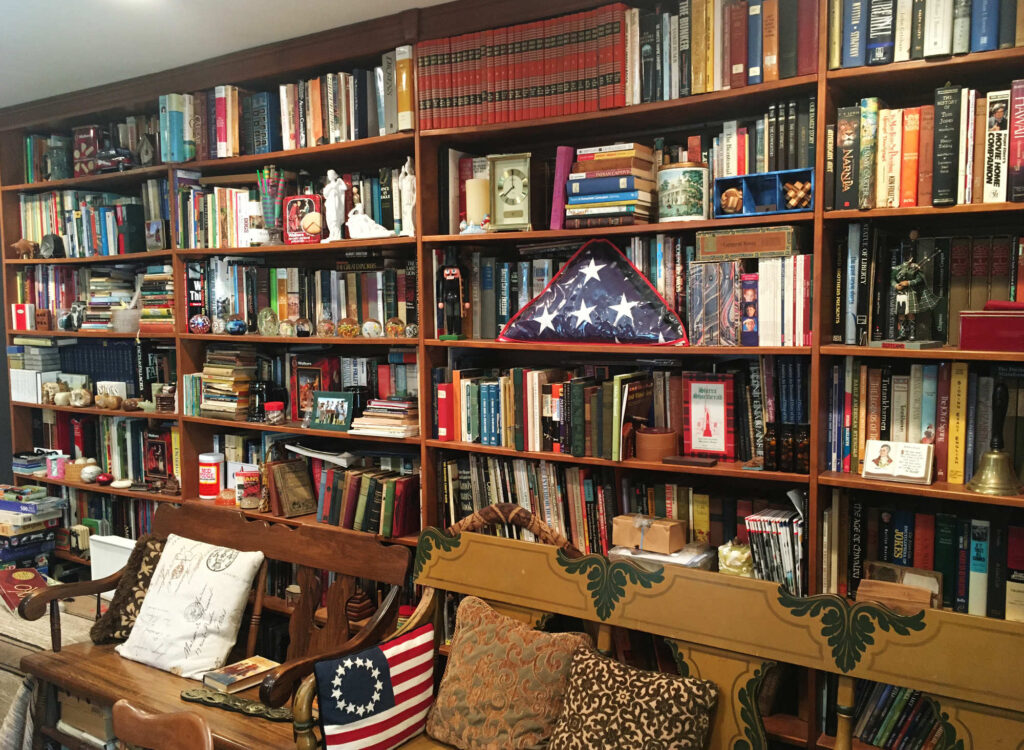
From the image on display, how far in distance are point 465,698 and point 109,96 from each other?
2938mm

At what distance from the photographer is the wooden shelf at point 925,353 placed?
1905 mm

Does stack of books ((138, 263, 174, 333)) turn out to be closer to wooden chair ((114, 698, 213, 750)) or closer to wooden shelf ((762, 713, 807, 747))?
wooden chair ((114, 698, 213, 750))

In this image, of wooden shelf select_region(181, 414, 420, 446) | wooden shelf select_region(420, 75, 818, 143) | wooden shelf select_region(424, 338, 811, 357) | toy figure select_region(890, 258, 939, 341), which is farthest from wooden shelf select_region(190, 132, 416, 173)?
toy figure select_region(890, 258, 939, 341)

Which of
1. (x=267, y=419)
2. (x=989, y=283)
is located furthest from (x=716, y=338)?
(x=267, y=419)

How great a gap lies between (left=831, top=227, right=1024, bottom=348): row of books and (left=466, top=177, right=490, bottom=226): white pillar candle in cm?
111

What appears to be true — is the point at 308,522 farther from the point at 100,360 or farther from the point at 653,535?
the point at 100,360

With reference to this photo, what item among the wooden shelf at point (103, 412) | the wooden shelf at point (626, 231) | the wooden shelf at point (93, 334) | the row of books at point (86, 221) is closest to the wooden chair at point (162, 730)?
the wooden shelf at point (626, 231)

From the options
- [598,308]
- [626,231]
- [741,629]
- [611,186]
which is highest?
[611,186]

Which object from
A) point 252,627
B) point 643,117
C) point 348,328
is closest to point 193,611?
point 252,627

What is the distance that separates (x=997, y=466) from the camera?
1942mm

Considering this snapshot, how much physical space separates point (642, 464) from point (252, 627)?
1451 millimetres

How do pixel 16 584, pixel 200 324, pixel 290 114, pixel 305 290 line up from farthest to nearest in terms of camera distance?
pixel 16 584 → pixel 200 324 → pixel 305 290 → pixel 290 114

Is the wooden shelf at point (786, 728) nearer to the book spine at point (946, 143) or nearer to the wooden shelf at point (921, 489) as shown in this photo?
the wooden shelf at point (921, 489)

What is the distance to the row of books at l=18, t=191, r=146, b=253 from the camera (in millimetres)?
3672
